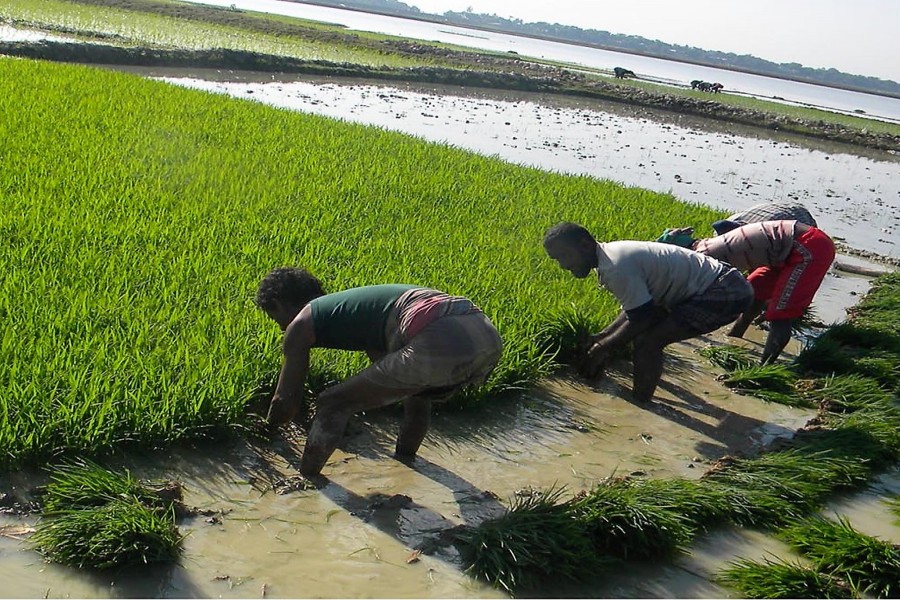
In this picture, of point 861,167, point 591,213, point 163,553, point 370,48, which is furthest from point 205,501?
point 370,48

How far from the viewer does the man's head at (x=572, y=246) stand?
153 inches

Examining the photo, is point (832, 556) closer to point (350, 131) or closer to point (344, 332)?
point (344, 332)

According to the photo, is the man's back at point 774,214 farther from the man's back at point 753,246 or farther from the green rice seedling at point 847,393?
the green rice seedling at point 847,393

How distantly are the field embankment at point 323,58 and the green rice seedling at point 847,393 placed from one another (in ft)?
47.2

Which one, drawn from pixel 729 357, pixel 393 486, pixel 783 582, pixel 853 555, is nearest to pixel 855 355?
pixel 729 357

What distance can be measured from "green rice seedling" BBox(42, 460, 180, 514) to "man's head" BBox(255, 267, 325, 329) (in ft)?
2.24

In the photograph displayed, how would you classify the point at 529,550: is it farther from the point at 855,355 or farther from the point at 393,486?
the point at 855,355

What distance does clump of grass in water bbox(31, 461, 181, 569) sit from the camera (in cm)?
236

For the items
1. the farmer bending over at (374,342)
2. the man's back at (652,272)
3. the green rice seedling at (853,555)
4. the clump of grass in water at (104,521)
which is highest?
the man's back at (652,272)

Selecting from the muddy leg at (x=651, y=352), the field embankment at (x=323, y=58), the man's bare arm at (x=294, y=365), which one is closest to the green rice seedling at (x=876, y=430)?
the muddy leg at (x=651, y=352)

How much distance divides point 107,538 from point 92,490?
29cm

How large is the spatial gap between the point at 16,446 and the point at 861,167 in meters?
18.2

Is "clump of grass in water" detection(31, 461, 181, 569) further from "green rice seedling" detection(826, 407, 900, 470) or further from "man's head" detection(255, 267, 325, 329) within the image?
"green rice seedling" detection(826, 407, 900, 470)

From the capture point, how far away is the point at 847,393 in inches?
187
